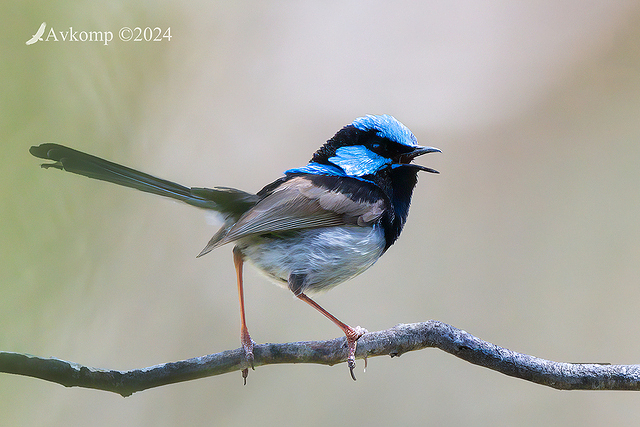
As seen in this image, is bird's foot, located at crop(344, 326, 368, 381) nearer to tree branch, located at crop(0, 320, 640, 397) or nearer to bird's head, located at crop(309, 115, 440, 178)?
tree branch, located at crop(0, 320, 640, 397)

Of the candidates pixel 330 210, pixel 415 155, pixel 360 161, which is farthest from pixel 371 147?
pixel 330 210

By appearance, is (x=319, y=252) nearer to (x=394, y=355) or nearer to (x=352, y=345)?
(x=352, y=345)

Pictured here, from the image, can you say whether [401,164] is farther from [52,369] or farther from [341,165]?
[52,369]

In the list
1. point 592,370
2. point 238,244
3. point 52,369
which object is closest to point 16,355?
point 52,369

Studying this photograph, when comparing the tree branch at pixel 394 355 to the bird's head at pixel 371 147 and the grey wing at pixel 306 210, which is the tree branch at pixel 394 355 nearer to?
the grey wing at pixel 306 210

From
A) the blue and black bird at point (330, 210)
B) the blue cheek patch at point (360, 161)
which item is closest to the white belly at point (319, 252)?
the blue and black bird at point (330, 210)
